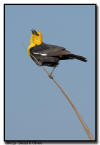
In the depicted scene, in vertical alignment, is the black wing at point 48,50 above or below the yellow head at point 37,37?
below

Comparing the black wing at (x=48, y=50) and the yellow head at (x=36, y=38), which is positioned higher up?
the yellow head at (x=36, y=38)

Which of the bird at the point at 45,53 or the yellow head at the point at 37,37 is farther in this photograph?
the yellow head at the point at 37,37

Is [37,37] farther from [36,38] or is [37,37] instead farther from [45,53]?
[45,53]

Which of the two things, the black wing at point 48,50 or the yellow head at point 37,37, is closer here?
the black wing at point 48,50

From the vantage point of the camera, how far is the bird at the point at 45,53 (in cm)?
214

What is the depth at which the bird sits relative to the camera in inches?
84.1

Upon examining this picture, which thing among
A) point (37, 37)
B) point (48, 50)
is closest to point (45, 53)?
point (48, 50)

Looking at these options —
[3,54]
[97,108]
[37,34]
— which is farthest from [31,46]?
[97,108]

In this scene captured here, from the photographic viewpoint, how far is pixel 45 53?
225 centimetres

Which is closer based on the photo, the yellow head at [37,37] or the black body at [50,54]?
the black body at [50,54]

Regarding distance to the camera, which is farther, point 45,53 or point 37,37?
point 37,37

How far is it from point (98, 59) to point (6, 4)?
32.2 inches

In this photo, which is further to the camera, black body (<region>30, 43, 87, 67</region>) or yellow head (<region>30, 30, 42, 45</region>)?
yellow head (<region>30, 30, 42, 45</region>)

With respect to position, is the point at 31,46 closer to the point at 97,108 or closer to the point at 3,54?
the point at 3,54
